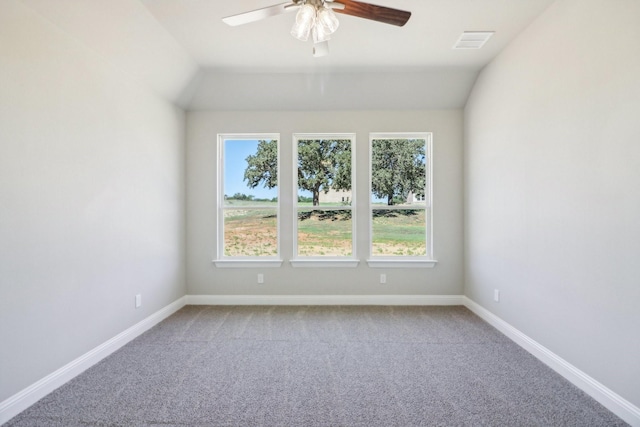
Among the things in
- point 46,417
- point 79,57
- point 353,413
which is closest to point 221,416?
point 353,413

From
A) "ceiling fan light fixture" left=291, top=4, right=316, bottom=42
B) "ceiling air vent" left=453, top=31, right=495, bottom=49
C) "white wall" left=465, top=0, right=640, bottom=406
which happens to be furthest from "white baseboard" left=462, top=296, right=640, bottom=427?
"ceiling fan light fixture" left=291, top=4, right=316, bottom=42

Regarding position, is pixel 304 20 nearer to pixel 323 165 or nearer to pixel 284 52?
pixel 284 52

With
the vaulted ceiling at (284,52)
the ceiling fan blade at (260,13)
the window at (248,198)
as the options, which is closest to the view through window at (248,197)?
the window at (248,198)

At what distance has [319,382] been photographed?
225 cm

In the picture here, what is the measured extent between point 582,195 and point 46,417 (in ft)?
12.4

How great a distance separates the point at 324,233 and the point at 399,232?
101cm

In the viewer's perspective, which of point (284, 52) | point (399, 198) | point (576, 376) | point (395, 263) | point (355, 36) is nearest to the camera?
point (576, 376)

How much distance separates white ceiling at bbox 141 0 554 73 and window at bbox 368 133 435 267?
1000 millimetres

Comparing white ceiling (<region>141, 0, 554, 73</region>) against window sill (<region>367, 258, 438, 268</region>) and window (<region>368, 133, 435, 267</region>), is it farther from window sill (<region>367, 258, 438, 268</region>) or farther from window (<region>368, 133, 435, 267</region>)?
window sill (<region>367, 258, 438, 268</region>)

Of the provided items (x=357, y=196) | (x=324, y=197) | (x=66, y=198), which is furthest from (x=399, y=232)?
(x=66, y=198)

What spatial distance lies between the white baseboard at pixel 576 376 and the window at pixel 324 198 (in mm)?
1921

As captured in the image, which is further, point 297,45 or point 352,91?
point 352,91

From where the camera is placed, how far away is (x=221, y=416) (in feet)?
6.20

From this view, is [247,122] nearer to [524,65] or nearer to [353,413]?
[524,65]
